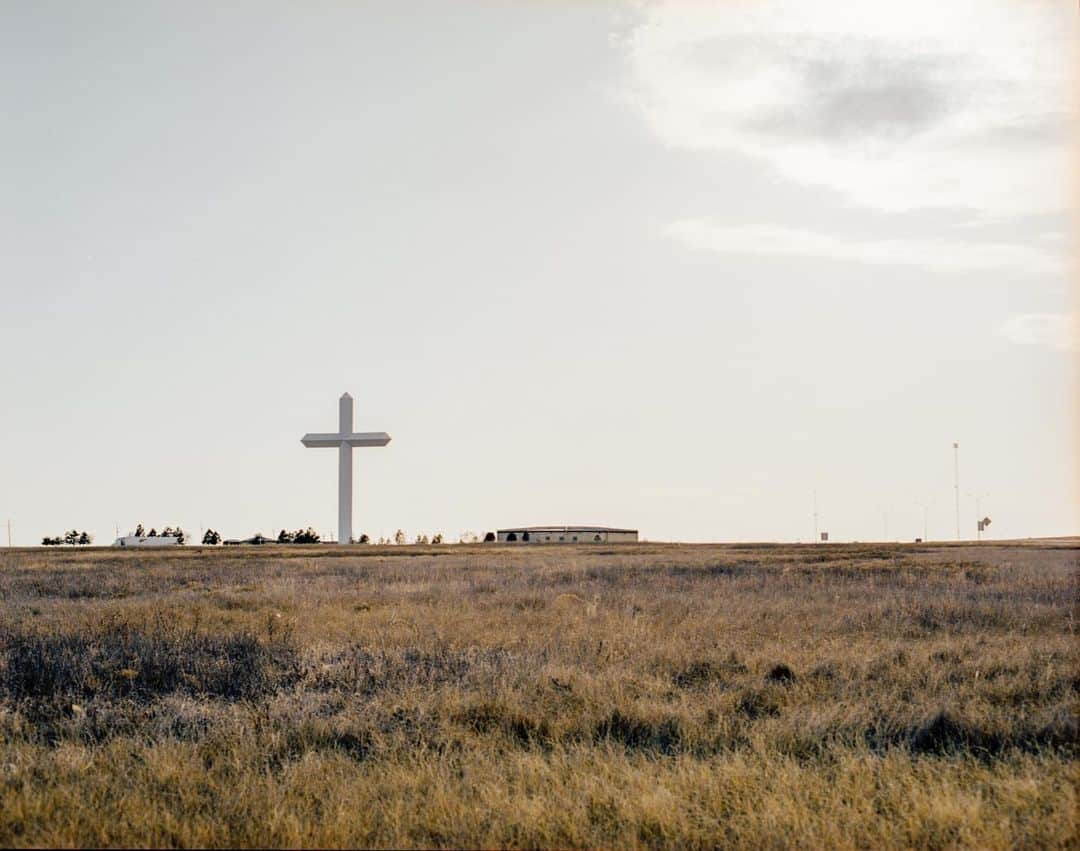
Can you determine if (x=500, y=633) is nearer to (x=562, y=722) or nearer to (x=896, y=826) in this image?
(x=562, y=722)

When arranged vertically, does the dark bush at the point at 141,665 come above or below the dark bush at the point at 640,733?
above

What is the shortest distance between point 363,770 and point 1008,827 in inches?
184

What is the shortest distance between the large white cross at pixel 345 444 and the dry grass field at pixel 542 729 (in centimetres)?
6786

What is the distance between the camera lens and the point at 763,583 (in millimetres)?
26750

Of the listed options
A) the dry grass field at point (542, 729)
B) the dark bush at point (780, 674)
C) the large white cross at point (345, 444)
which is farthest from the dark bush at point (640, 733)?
the large white cross at point (345, 444)

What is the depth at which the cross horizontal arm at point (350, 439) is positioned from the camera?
85.2 metres

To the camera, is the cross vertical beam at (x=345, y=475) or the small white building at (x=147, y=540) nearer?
the cross vertical beam at (x=345, y=475)

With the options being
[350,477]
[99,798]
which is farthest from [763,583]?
[350,477]

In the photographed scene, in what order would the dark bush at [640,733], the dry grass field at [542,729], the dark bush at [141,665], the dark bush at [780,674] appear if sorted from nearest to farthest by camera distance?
the dry grass field at [542,729] → the dark bush at [640,733] → the dark bush at [141,665] → the dark bush at [780,674]

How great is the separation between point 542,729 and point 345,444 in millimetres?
78786

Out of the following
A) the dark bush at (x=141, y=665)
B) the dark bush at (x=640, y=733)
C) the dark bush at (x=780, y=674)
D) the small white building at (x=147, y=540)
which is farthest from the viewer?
the small white building at (x=147, y=540)

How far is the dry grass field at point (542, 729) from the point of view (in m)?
6.60

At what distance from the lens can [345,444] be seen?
86188 mm

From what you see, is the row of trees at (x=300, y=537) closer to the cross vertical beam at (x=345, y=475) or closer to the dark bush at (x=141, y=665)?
the cross vertical beam at (x=345, y=475)
